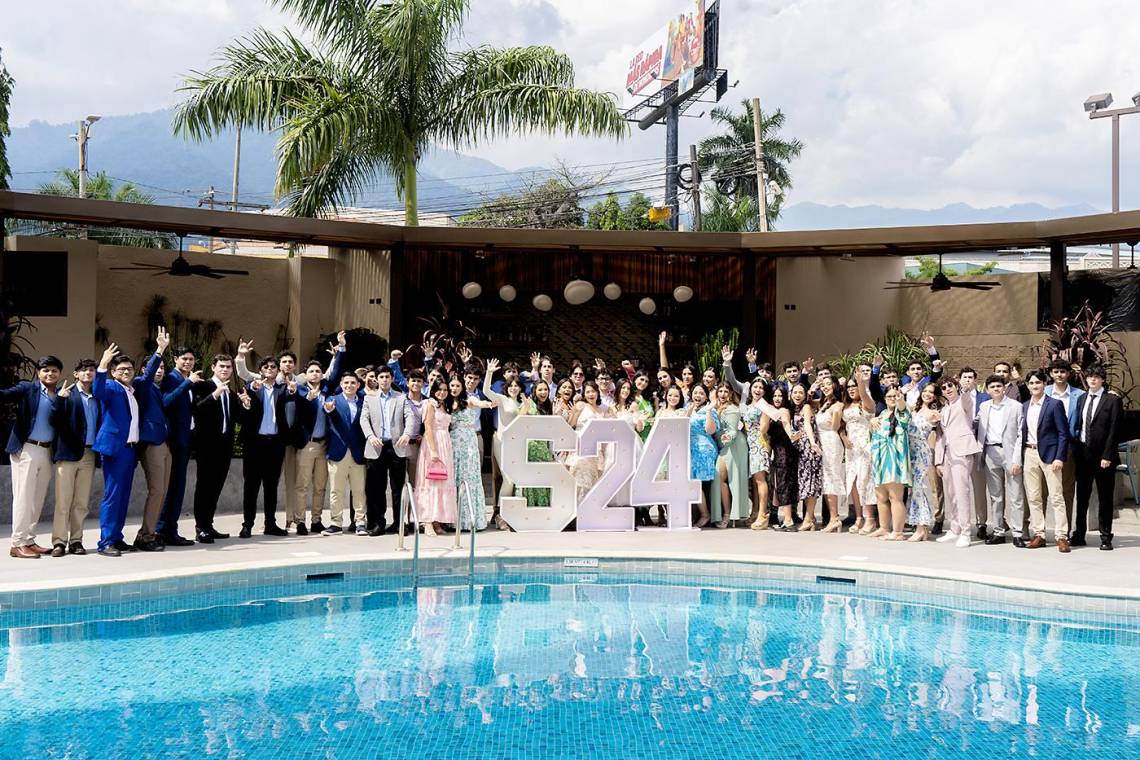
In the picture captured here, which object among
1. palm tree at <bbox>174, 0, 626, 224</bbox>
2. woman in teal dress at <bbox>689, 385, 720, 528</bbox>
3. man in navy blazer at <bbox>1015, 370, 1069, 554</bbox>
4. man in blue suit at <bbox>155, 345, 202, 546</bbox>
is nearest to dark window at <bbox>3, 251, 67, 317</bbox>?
palm tree at <bbox>174, 0, 626, 224</bbox>

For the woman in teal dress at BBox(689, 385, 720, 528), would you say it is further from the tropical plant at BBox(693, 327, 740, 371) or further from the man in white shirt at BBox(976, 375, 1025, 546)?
the tropical plant at BBox(693, 327, 740, 371)

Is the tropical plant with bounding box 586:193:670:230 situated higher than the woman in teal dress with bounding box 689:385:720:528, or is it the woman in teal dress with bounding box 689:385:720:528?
the tropical plant with bounding box 586:193:670:230

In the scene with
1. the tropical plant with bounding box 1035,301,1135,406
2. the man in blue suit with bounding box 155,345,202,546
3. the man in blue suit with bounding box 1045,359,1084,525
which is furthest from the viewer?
the tropical plant with bounding box 1035,301,1135,406

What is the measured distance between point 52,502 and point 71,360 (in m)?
4.98

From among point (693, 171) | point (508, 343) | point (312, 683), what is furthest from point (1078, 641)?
point (693, 171)

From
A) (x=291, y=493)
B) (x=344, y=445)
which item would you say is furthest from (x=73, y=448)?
(x=344, y=445)

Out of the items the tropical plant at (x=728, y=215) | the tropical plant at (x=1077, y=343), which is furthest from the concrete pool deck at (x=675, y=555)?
the tropical plant at (x=728, y=215)

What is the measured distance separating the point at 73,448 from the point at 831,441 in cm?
668

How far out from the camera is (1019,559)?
883cm

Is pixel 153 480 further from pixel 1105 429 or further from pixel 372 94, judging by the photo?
pixel 372 94

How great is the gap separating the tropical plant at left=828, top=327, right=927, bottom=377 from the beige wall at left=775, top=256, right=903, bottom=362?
27cm

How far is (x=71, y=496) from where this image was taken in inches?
334

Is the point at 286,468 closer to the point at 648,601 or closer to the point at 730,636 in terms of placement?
the point at 648,601

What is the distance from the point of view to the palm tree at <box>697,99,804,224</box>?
150 ft
